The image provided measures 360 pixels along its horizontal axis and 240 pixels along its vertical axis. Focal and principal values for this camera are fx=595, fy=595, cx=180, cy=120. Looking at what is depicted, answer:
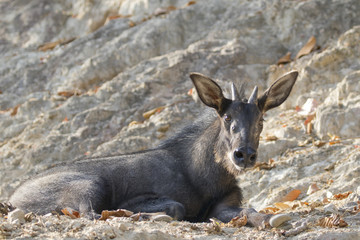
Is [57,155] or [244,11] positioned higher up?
[244,11]

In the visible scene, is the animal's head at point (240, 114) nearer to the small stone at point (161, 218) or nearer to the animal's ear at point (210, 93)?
the animal's ear at point (210, 93)

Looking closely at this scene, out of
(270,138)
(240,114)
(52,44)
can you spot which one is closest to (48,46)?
(52,44)

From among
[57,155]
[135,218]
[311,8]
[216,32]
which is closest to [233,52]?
[216,32]

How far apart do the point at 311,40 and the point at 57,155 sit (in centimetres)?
576

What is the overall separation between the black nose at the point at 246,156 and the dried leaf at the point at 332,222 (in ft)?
4.32

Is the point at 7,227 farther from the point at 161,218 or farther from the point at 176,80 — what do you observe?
the point at 176,80

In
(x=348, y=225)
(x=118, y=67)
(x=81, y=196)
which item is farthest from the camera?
(x=118, y=67)

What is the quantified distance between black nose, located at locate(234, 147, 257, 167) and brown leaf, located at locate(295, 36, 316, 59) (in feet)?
19.7

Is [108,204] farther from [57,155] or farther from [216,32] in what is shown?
[216,32]

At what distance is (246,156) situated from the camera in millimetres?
6828

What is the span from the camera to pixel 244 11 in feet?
47.0

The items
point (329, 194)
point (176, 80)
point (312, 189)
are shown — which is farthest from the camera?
point (176, 80)

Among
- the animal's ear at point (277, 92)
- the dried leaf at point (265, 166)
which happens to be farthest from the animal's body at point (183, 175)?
the dried leaf at point (265, 166)

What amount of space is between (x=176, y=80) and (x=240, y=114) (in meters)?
5.53
